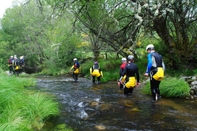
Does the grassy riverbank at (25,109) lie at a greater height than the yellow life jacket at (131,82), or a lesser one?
lesser

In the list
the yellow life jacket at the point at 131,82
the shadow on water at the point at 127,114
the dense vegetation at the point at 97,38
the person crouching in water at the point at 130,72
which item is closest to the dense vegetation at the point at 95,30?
the dense vegetation at the point at 97,38

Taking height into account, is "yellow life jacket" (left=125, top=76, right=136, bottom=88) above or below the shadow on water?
above

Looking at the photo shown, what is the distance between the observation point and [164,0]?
334 inches

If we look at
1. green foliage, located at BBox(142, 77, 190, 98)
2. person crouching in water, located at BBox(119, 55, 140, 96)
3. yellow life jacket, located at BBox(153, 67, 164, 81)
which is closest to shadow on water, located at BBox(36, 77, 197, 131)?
green foliage, located at BBox(142, 77, 190, 98)

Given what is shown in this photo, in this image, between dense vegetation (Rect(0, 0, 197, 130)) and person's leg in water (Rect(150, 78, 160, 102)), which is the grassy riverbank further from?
person's leg in water (Rect(150, 78, 160, 102))

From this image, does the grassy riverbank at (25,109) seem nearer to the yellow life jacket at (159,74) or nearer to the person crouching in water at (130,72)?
the person crouching in water at (130,72)

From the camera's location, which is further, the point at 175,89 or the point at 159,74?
the point at 175,89

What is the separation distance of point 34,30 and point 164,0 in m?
26.5

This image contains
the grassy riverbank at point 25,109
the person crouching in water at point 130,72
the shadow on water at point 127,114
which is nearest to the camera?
the grassy riverbank at point 25,109

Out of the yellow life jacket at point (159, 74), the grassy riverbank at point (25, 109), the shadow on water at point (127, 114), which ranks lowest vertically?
the shadow on water at point (127, 114)

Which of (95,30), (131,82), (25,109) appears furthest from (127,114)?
(95,30)

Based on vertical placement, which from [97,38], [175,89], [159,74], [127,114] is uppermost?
[97,38]

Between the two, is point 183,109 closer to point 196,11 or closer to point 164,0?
point 164,0

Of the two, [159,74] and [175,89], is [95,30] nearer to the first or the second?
[175,89]
